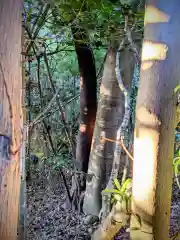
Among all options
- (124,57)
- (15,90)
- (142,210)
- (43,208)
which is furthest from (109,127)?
(15,90)

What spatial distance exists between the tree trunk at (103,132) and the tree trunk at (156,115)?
1.37 metres

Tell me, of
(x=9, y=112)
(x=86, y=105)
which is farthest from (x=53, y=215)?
(x=9, y=112)

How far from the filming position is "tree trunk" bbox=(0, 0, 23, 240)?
0.86 meters

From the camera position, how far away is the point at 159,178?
113 cm

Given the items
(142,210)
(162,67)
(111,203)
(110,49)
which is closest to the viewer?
(162,67)

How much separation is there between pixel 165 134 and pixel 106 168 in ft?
5.09

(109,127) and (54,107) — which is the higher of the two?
(54,107)

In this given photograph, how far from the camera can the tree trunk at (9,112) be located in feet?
2.82

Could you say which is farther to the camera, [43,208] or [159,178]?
[43,208]

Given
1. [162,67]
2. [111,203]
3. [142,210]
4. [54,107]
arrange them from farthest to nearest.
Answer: [54,107] → [111,203] → [142,210] → [162,67]

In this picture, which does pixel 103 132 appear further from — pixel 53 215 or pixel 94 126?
pixel 53 215

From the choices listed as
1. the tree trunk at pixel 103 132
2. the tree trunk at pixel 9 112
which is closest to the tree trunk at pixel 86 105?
the tree trunk at pixel 103 132

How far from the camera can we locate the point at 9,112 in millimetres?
885

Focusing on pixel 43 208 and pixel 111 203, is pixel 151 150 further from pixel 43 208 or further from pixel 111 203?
pixel 43 208
